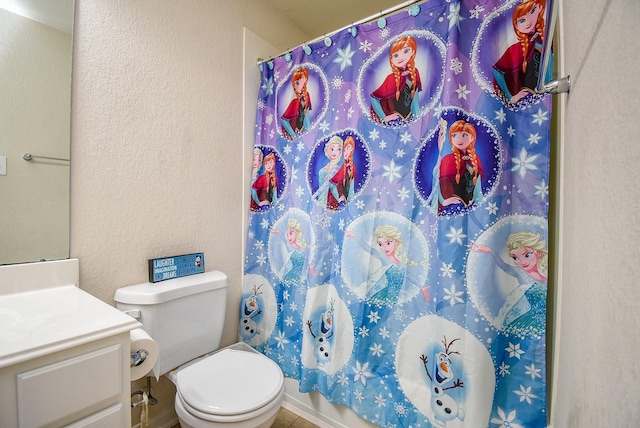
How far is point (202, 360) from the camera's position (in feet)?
4.08

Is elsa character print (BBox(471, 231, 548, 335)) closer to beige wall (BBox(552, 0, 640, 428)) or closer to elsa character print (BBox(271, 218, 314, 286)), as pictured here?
beige wall (BBox(552, 0, 640, 428))

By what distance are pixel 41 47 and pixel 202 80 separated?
62 cm

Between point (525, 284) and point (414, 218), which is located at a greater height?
point (414, 218)

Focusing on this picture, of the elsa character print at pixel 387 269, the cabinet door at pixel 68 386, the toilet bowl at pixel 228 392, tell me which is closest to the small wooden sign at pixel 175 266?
the toilet bowl at pixel 228 392

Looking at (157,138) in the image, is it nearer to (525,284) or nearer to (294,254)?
(294,254)

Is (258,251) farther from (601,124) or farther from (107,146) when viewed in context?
(601,124)

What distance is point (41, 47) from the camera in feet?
3.20

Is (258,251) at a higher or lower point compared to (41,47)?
lower

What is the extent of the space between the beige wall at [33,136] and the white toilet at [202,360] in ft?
1.19

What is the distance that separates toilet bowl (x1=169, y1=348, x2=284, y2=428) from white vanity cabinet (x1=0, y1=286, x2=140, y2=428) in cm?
30

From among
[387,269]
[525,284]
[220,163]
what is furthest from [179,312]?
[525,284]

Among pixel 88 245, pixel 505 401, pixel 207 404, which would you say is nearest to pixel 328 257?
pixel 207 404

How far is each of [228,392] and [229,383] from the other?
0.06 metres

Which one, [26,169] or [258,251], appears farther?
[258,251]
